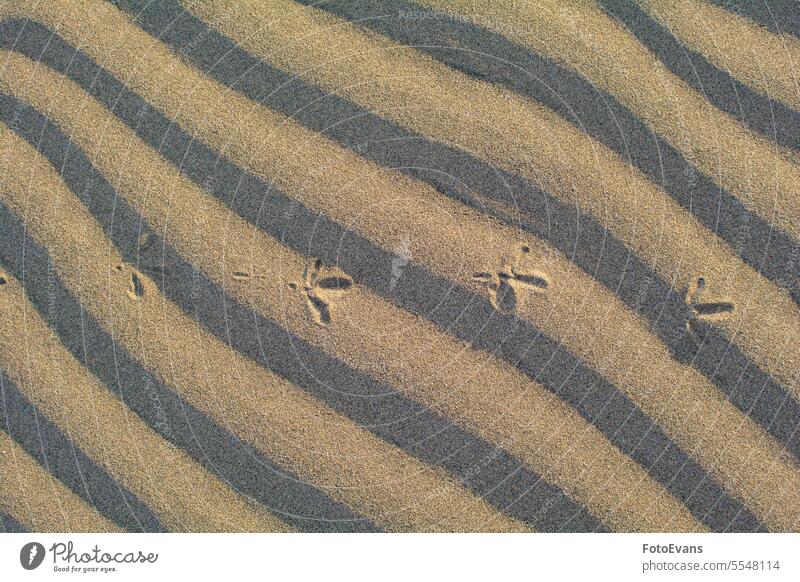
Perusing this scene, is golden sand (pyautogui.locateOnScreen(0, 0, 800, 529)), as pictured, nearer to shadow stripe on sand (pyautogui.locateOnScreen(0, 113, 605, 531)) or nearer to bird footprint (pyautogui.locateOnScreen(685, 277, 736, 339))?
bird footprint (pyautogui.locateOnScreen(685, 277, 736, 339))

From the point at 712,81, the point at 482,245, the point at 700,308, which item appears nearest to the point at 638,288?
the point at 700,308

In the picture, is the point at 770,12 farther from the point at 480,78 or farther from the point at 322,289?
the point at 322,289

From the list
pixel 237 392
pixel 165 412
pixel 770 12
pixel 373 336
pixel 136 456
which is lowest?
pixel 136 456

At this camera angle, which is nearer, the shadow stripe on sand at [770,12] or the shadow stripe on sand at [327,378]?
the shadow stripe on sand at [327,378]

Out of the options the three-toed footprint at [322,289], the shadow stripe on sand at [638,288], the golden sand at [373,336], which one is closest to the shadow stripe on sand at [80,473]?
the golden sand at [373,336]

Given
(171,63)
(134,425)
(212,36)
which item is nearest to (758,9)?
(212,36)

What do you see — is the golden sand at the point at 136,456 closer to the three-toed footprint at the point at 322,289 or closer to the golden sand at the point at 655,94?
the three-toed footprint at the point at 322,289
